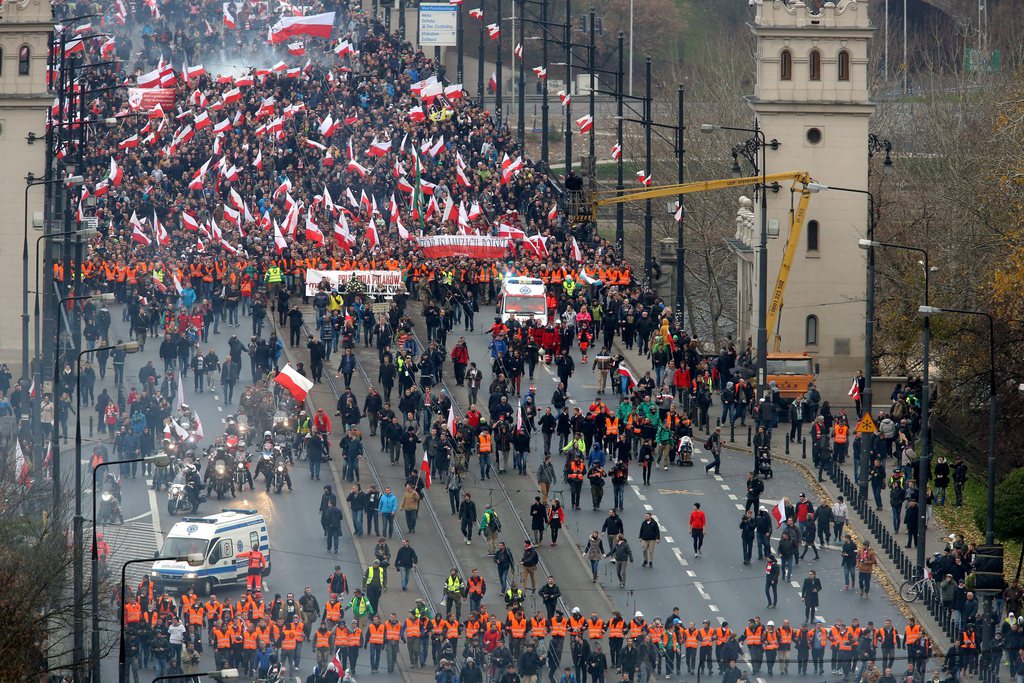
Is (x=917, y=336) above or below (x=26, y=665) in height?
above

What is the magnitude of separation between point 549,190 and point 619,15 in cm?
6036

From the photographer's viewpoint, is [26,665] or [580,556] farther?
[580,556]

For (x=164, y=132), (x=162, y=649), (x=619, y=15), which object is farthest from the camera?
(x=619, y=15)

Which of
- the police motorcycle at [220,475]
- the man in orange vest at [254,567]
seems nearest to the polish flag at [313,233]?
the police motorcycle at [220,475]

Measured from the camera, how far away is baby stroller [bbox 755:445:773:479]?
6756 centimetres

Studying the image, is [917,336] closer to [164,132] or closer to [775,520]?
[775,520]

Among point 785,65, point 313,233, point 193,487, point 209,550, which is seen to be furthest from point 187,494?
point 785,65

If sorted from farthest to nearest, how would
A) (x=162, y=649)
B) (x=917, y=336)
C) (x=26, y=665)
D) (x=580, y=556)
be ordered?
(x=917, y=336) < (x=580, y=556) < (x=162, y=649) < (x=26, y=665)

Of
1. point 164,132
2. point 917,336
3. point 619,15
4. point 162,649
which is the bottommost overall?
point 162,649

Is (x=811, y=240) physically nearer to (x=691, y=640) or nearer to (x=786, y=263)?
(x=786, y=263)

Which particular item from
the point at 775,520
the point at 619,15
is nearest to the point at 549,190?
the point at 775,520

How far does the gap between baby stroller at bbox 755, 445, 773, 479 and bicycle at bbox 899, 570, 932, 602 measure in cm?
738

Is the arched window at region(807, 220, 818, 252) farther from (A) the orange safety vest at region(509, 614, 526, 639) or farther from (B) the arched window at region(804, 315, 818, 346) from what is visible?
(A) the orange safety vest at region(509, 614, 526, 639)

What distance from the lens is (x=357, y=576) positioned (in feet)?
202
